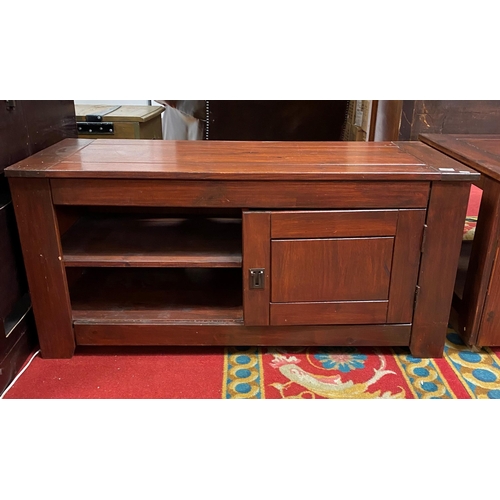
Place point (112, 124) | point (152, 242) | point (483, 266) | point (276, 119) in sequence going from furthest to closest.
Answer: point (276, 119)
point (112, 124)
point (152, 242)
point (483, 266)

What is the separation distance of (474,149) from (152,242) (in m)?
1.07

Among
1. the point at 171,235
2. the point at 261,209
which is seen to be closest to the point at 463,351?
the point at 261,209

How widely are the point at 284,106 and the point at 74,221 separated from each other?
151 cm

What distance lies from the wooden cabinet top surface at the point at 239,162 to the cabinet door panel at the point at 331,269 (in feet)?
0.61

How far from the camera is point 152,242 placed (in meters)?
1.45

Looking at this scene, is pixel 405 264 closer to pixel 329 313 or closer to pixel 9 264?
pixel 329 313

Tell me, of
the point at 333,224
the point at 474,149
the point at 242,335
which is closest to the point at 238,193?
the point at 333,224

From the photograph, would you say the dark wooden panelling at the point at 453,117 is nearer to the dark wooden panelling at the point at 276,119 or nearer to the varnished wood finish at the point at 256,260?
the dark wooden panelling at the point at 276,119

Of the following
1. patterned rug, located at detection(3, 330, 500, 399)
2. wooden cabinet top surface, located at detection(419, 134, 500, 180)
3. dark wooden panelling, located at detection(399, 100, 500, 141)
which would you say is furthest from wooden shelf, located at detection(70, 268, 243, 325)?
dark wooden panelling, located at detection(399, 100, 500, 141)

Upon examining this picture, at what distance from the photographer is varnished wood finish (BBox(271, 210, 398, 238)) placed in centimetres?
125

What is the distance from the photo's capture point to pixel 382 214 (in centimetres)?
126

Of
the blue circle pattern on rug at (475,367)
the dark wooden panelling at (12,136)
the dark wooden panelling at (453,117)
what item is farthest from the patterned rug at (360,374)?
the dark wooden panelling at (453,117)

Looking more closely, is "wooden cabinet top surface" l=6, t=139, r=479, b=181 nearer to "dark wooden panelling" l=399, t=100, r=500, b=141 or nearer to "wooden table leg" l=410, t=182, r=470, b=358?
"wooden table leg" l=410, t=182, r=470, b=358

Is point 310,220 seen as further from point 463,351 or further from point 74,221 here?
point 74,221
